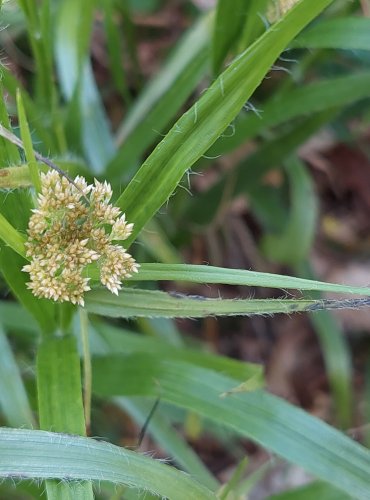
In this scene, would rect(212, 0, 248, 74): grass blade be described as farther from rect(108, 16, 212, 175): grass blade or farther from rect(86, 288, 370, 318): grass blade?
rect(86, 288, 370, 318): grass blade

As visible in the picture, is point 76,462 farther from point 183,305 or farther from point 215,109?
point 215,109

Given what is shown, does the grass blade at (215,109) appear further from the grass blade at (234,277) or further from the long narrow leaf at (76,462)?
the long narrow leaf at (76,462)

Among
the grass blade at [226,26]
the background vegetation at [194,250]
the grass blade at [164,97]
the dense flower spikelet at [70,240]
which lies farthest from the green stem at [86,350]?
the grass blade at [226,26]

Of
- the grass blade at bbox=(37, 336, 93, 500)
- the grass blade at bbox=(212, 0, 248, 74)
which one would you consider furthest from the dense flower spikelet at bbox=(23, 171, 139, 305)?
the grass blade at bbox=(212, 0, 248, 74)

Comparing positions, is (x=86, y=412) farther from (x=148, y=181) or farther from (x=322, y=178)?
Answer: (x=322, y=178)

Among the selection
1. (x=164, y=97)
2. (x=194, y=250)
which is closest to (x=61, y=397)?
(x=164, y=97)

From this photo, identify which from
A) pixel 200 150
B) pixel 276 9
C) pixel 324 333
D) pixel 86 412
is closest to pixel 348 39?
pixel 276 9
